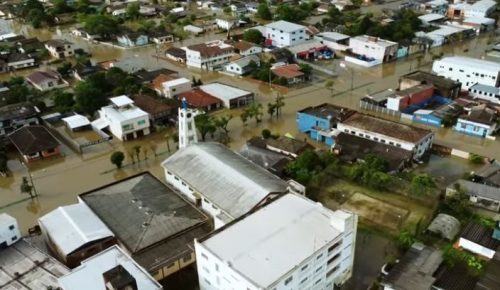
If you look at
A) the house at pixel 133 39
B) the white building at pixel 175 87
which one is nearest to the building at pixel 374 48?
the white building at pixel 175 87

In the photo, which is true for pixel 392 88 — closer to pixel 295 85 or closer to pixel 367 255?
pixel 295 85

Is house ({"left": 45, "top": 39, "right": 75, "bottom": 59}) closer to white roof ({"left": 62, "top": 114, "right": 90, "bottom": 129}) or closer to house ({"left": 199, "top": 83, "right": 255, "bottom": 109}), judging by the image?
white roof ({"left": 62, "top": 114, "right": 90, "bottom": 129})

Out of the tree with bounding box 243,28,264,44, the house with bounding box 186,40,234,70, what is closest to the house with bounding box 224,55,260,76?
the house with bounding box 186,40,234,70

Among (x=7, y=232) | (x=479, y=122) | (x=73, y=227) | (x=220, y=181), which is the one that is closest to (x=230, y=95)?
(x=220, y=181)

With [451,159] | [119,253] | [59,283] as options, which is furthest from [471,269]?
[59,283]

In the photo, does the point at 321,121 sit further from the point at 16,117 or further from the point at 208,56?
the point at 16,117

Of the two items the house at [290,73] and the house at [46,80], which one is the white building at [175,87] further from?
the house at [46,80]
